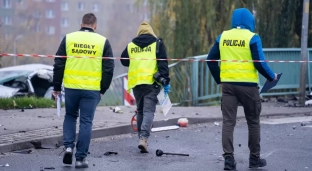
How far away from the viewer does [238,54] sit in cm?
773

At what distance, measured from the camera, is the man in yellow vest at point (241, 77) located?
7.68m

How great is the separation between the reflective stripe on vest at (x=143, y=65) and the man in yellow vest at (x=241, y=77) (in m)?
1.58

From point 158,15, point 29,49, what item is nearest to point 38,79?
point 158,15

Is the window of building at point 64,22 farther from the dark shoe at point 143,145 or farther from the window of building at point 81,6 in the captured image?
the dark shoe at point 143,145

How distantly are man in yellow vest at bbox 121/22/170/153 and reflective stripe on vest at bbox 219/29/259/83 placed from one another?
5.10 ft

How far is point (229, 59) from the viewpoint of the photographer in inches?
307

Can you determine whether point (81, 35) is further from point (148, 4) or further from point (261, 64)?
point (148, 4)

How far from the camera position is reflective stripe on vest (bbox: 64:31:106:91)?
7.74 metres

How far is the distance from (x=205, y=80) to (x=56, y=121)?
5961 mm

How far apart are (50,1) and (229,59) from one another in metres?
18.0

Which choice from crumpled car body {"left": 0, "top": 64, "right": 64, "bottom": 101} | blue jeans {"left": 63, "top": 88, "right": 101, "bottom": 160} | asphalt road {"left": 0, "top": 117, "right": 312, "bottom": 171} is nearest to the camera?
blue jeans {"left": 63, "top": 88, "right": 101, "bottom": 160}

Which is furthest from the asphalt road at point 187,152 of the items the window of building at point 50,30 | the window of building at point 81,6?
the window of building at point 81,6

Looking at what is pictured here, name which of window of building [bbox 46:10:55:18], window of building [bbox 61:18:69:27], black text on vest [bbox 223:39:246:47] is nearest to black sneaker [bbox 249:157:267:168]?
black text on vest [bbox 223:39:246:47]

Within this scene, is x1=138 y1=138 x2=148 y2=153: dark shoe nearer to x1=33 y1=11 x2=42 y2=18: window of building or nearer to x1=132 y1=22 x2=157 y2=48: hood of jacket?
x1=132 y1=22 x2=157 y2=48: hood of jacket
